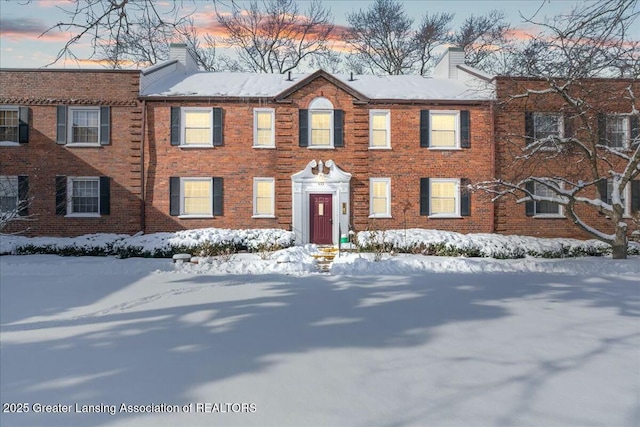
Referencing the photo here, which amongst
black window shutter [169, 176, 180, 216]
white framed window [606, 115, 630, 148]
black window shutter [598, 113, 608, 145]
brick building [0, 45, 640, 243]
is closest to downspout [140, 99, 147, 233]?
brick building [0, 45, 640, 243]

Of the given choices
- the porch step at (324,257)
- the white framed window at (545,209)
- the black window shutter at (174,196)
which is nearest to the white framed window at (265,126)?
the black window shutter at (174,196)

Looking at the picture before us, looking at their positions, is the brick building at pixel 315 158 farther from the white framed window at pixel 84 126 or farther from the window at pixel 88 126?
the white framed window at pixel 84 126

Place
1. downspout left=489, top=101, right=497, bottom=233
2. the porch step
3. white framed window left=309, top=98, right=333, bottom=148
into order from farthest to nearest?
downspout left=489, top=101, right=497, bottom=233 < white framed window left=309, top=98, right=333, bottom=148 < the porch step

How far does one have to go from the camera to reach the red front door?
19406mm

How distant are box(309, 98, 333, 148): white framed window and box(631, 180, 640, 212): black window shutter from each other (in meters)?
14.3

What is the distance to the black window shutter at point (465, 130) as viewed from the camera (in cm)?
1984

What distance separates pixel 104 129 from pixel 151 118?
213 cm

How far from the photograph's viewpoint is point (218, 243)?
17297 millimetres

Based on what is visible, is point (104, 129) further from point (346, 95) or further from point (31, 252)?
point (346, 95)

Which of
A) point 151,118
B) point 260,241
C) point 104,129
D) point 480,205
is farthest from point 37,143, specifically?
point 480,205

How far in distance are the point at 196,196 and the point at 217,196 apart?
3.29ft

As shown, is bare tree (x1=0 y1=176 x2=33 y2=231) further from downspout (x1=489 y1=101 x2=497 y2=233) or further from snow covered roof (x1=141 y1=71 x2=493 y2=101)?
downspout (x1=489 y1=101 x2=497 y2=233)

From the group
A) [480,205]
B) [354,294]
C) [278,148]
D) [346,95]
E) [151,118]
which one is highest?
[346,95]

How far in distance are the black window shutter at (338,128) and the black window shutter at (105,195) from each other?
10.4 meters
